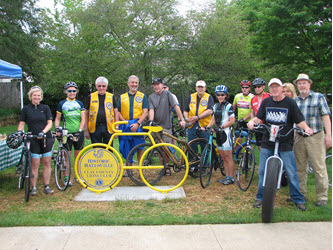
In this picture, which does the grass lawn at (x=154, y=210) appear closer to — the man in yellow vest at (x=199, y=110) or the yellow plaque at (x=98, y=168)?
the yellow plaque at (x=98, y=168)

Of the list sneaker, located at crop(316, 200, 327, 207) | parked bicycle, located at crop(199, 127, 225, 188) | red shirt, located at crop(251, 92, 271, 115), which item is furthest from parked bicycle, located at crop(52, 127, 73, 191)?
sneaker, located at crop(316, 200, 327, 207)

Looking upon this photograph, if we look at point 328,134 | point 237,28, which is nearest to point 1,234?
point 328,134

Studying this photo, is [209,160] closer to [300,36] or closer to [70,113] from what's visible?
[70,113]

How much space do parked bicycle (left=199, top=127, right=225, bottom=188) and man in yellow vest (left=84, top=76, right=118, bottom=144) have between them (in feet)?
5.71

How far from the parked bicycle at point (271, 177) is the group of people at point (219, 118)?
5.3 inches

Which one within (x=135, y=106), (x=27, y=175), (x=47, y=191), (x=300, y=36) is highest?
(x=300, y=36)

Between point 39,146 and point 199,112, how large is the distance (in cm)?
295

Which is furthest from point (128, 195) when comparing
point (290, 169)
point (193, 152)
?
point (290, 169)

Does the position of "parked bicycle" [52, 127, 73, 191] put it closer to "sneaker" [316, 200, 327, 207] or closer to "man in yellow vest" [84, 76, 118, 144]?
"man in yellow vest" [84, 76, 118, 144]

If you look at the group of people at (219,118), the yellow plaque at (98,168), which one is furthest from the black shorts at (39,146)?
the yellow plaque at (98,168)

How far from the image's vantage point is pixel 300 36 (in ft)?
31.7

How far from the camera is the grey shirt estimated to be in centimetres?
614

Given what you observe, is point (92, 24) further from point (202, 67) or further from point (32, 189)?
point (32, 189)

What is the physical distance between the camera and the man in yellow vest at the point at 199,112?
614cm
